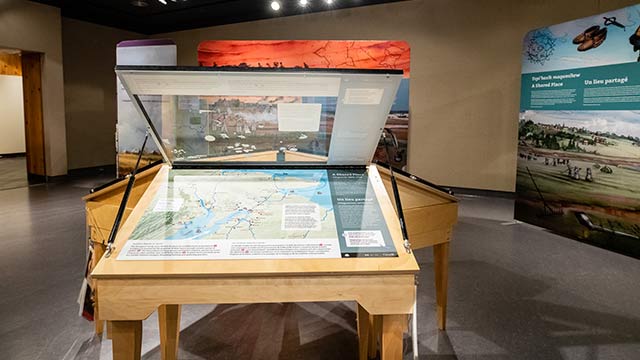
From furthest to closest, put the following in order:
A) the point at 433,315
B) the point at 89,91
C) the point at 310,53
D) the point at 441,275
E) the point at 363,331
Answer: the point at 89,91
the point at 310,53
the point at 433,315
the point at 441,275
the point at 363,331

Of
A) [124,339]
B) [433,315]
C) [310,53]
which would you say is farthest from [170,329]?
[310,53]

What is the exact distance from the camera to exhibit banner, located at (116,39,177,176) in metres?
5.62

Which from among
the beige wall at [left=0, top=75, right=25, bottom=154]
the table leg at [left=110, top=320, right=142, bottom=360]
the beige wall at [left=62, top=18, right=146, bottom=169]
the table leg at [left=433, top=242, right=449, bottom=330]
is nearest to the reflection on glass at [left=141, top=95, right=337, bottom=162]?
the table leg at [left=110, top=320, right=142, bottom=360]

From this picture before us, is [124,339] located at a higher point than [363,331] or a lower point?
higher

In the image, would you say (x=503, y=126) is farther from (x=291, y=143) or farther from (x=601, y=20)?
(x=291, y=143)

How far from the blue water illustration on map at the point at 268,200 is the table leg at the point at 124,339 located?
0.30 metres

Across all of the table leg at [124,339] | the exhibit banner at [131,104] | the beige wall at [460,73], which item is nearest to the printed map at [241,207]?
the table leg at [124,339]

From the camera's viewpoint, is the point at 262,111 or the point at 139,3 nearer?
the point at 262,111

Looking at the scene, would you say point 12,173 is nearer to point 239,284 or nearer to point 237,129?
point 237,129

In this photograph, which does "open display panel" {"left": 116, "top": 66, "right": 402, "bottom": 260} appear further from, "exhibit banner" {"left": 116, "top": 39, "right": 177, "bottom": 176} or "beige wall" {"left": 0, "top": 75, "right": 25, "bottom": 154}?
"beige wall" {"left": 0, "top": 75, "right": 25, "bottom": 154}

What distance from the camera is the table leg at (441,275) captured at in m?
2.66

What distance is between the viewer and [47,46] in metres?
7.95

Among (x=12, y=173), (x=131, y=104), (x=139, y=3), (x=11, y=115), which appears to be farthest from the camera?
(x=11, y=115)

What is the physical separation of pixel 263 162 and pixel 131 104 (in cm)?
470
